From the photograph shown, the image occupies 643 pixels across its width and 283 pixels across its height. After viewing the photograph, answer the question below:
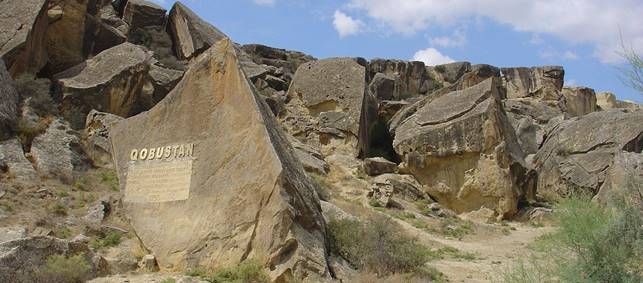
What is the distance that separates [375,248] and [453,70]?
123 feet

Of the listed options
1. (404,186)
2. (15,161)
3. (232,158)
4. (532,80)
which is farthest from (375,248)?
(532,80)

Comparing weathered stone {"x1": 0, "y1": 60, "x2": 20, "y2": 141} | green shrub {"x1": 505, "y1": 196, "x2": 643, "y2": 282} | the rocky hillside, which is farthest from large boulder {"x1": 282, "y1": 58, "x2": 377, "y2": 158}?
green shrub {"x1": 505, "y1": 196, "x2": 643, "y2": 282}

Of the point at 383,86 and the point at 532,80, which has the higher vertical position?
the point at 532,80

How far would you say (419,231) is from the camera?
17.1 m

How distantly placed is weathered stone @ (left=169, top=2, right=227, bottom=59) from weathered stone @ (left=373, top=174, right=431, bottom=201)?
35.6ft

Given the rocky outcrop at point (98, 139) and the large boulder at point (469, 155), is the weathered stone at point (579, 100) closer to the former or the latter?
the large boulder at point (469, 155)

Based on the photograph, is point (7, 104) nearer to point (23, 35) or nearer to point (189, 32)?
point (23, 35)

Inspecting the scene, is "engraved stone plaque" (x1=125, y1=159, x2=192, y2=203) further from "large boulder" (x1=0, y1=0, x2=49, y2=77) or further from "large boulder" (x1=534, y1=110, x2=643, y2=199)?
"large boulder" (x1=534, y1=110, x2=643, y2=199)

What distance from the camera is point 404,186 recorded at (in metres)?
21.2

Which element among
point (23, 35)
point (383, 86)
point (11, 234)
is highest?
point (383, 86)

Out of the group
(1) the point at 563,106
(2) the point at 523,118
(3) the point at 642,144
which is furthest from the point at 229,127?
(1) the point at 563,106

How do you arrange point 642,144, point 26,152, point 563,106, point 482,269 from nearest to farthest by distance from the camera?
point 482,269 → point 26,152 → point 642,144 → point 563,106

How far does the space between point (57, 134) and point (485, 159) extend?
12.7 m

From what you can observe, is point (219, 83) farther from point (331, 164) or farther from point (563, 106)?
point (563, 106)
